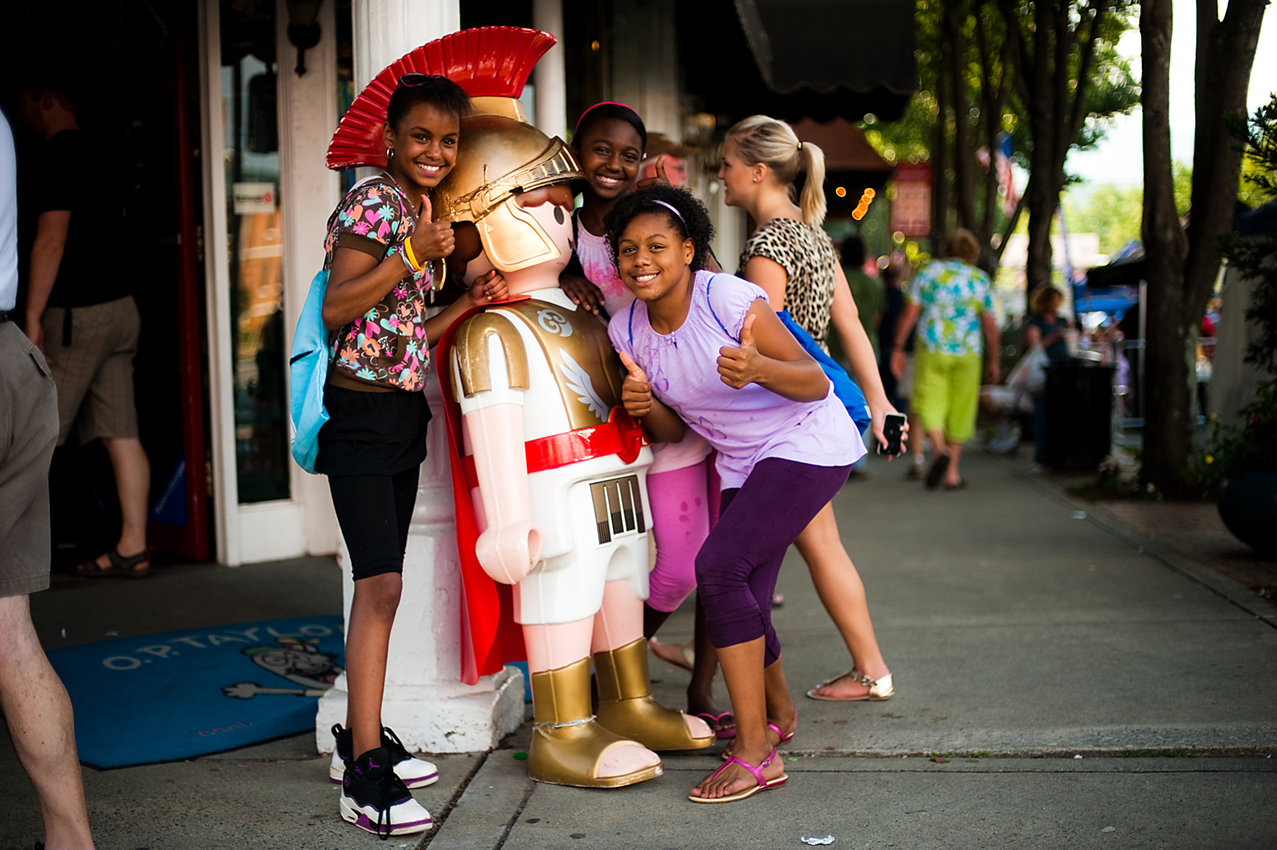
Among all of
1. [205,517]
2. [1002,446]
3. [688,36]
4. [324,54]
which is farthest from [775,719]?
[1002,446]

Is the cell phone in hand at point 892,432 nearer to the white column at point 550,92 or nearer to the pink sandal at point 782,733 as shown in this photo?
the pink sandal at point 782,733

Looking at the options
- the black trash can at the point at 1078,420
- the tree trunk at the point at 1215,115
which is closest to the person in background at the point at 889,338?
the black trash can at the point at 1078,420

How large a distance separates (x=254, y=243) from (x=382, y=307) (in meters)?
3.17

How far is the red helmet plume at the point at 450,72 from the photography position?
3.23 m

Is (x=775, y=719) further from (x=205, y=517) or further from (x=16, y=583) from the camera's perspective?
(x=205, y=517)

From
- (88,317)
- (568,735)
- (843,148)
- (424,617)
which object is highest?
(843,148)

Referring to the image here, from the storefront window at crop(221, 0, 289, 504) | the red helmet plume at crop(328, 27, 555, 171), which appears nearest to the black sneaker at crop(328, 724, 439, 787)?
the red helmet plume at crop(328, 27, 555, 171)

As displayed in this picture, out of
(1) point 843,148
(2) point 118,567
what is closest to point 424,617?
(2) point 118,567

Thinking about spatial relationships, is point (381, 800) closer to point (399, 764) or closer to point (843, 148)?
point (399, 764)

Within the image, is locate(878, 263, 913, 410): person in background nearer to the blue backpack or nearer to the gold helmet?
the gold helmet

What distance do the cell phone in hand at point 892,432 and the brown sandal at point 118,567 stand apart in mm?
3621

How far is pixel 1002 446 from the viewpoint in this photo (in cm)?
1205

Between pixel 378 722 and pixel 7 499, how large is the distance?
1.04 meters

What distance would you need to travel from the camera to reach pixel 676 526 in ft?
11.8
